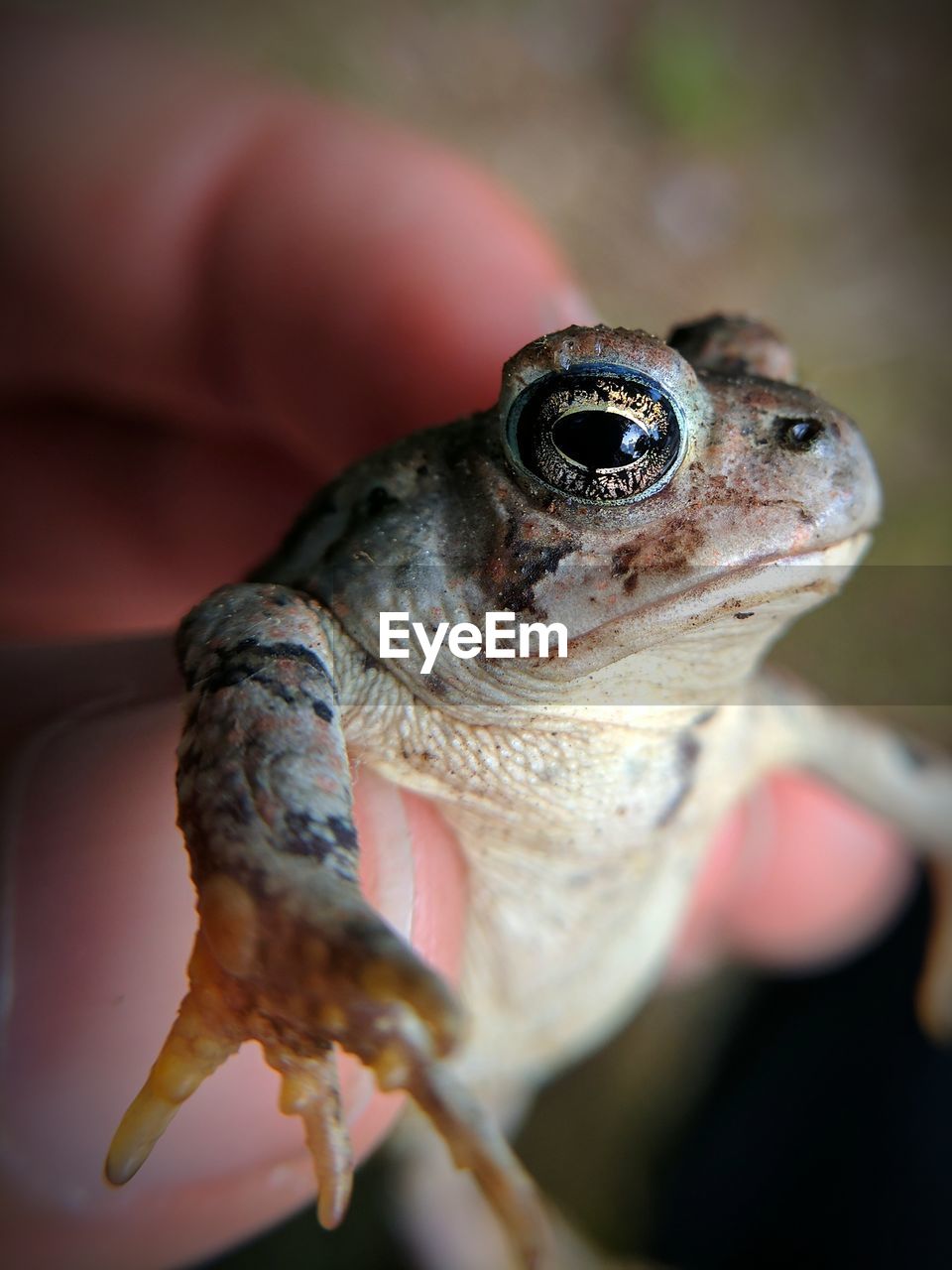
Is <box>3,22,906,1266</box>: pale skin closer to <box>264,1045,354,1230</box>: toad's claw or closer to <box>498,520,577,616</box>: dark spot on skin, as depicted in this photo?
<box>264,1045,354,1230</box>: toad's claw

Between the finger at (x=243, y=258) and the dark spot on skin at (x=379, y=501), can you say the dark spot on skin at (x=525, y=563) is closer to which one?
the dark spot on skin at (x=379, y=501)

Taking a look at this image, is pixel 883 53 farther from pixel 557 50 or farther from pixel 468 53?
pixel 468 53

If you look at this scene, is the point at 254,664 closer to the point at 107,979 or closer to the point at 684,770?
the point at 107,979

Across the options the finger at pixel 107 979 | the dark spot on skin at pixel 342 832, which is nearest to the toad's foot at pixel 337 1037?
the dark spot on skin at pixel 342 832

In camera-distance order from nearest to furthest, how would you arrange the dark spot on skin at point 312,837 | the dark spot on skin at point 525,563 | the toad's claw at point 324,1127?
the dark spot on skin at point 312,837
the toad's claw at point 324,1127
the dark spot on skin at point 525,563

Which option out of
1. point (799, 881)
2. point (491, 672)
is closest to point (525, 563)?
point (491, 672)

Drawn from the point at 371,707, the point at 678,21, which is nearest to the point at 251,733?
the point at 371,707
